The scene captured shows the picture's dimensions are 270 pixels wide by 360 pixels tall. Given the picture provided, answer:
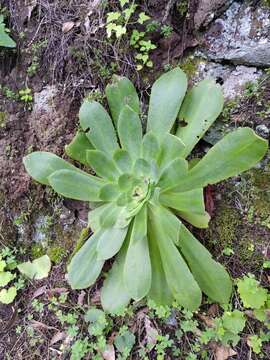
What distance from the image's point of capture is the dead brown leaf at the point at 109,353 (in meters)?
1.73

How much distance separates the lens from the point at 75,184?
166cm

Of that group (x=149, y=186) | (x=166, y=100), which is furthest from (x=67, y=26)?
(x=149, y=186)

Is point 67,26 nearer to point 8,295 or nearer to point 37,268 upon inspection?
point 37,268

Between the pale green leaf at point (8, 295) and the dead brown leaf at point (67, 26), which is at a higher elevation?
the dead brown leaf at point (67, 26)

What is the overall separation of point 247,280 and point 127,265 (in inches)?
21.1

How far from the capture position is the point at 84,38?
1.95 meters

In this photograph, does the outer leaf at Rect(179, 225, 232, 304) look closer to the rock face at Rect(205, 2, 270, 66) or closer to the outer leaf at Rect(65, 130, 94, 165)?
the outer leaf at Rect(65, 130, 94, 165)

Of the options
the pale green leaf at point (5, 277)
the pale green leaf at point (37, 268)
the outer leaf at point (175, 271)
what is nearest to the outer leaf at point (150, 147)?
the outer leaf at point (175, 271)

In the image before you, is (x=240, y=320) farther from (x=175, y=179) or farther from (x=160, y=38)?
(x=160, y=38)

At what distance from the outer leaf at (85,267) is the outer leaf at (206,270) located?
402mm

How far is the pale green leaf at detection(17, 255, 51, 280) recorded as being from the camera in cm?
198

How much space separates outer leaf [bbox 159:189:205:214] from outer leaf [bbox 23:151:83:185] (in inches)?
20.2

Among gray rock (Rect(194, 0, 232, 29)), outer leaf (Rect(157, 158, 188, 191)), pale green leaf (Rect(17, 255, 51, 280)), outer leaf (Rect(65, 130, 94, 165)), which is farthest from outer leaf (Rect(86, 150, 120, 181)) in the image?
gray rock (Rect(194, 0, 232, 29))

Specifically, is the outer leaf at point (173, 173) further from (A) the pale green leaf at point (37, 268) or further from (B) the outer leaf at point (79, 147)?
(A) the pale green leaf at point (37, 268)
